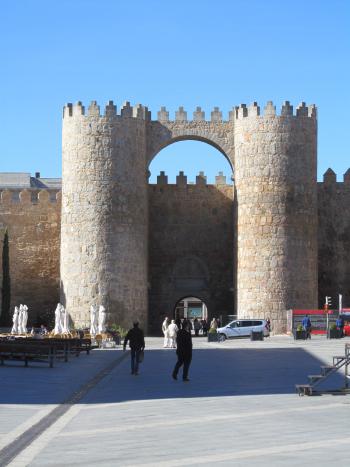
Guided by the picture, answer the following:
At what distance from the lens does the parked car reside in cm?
3947

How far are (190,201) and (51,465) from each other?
37.6 meters

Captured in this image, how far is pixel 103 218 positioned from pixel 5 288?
6.22m

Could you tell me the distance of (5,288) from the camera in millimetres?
44844

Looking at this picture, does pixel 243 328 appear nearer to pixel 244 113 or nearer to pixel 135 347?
pixel 244 113

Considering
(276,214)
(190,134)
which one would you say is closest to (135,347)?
(276,214)

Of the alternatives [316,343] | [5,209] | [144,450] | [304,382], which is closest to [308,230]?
[316,343]

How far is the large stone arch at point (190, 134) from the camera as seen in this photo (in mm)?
43625

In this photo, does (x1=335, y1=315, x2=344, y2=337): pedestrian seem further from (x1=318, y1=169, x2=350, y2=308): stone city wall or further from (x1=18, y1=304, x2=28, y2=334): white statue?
(x1=18, y1=304, x2=28, y2=334): white statue

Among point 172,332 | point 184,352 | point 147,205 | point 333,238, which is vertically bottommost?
point 184,352

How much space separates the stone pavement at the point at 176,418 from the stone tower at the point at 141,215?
65.1 ft

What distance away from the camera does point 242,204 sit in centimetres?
4219

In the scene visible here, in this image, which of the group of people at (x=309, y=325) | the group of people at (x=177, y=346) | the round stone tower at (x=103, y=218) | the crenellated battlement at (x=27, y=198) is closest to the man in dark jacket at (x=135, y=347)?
the group of people at (x=177, y=346)

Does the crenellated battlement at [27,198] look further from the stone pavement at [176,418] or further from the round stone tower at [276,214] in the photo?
the stone pavement at [176,418]

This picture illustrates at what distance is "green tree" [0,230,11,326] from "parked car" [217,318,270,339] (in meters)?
9.91
